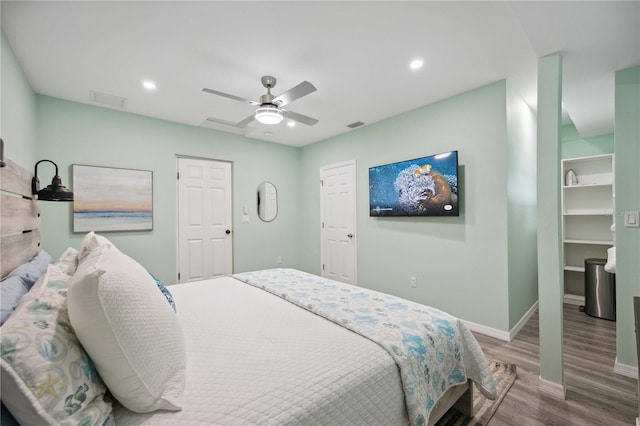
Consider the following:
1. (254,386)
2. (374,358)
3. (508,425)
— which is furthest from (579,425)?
(254,386)

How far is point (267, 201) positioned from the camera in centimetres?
483

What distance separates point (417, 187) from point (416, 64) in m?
1.35

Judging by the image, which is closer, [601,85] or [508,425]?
[508,425]

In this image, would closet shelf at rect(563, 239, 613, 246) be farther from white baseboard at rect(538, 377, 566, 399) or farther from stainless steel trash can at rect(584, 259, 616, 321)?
white baseboard at rect(538, 377, 566, 399)

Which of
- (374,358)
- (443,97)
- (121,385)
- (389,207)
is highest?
(443,97)

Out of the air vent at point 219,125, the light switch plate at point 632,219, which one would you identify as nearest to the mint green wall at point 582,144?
the light switch plate at point 632,219

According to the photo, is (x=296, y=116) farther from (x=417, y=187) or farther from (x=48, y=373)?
(x=48, y=373)

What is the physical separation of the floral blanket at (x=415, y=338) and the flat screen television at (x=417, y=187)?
159 cm

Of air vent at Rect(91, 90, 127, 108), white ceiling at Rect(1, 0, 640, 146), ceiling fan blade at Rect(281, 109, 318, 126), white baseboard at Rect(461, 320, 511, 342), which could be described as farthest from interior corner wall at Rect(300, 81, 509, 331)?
air vent at Rect(91, 90, 127, 108)

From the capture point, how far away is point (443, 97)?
309 centimetres

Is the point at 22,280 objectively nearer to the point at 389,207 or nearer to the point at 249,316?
the point at 249,316

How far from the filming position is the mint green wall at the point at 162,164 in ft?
10.1

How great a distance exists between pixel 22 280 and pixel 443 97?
373cm

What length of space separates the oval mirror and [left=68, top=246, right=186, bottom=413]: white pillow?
150 inches
